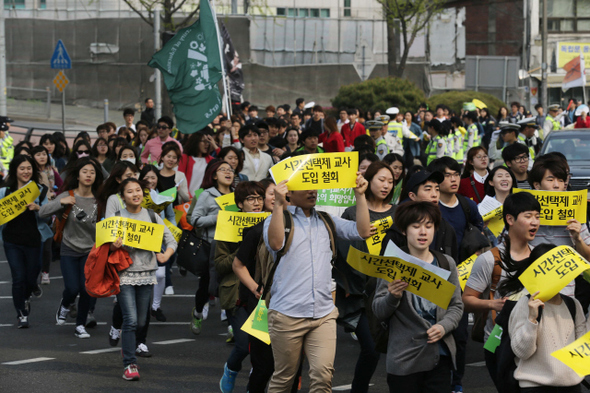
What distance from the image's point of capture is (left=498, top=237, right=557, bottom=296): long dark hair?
472 centimetres

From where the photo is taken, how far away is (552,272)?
447cm

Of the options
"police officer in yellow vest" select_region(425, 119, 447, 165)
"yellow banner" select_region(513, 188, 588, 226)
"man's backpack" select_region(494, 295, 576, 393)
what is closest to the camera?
"man's backpack" select_region(494, 295, 576, 393)

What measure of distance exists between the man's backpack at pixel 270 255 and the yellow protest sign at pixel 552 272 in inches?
58.9

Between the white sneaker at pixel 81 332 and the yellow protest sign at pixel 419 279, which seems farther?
the white sneaker at pixel 81 332

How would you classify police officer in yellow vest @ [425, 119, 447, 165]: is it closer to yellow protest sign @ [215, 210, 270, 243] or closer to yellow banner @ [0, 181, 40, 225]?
yellow banner @ [0, 181, 40, 225]

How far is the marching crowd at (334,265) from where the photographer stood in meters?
5.10

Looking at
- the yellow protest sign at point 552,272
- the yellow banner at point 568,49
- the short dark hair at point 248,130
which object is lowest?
the yellow protest sign at point 552,272

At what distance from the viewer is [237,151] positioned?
10.1m

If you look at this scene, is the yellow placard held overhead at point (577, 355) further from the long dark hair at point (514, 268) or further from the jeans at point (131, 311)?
the jeans at point (131, 311)

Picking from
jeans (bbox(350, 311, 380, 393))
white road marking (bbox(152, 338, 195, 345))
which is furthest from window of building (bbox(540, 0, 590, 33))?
jeans (bbox(350, 311, 380, 393))

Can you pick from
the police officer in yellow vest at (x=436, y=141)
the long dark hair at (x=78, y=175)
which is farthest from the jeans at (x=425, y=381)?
the police officer in yellow vest at (x=436, y=141)

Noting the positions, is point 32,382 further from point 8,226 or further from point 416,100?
point 416,100

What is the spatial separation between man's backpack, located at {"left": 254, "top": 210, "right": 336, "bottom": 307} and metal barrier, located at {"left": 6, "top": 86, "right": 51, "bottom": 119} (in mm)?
28109

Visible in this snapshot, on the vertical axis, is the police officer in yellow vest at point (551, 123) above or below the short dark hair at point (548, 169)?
above
